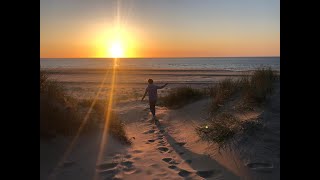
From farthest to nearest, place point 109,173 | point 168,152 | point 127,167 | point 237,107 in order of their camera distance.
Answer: point 237,107
point 168,152
point 127,167
point 109,173

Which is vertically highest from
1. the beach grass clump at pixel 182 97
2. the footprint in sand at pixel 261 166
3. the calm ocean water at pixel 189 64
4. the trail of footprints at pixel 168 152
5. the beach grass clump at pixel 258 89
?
the calm ocean water at pixel 189 64

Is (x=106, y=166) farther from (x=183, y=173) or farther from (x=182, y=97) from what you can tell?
(x=182, y=97)

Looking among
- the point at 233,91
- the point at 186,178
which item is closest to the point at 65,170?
Result: the point at 186,178

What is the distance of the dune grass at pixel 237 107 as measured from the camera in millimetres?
6285

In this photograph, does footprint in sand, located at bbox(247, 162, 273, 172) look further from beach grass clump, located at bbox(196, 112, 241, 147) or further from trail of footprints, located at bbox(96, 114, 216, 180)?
beach grass clump, located at bbox(196, 112, 241, 147)

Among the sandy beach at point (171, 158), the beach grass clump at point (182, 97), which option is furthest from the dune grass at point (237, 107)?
the beach grass clump at point (182, 97)

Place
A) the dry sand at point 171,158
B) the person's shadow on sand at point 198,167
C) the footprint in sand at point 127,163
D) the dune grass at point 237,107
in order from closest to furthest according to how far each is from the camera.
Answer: the dry sand at point 171,158 < the person's shadow on sand at point 198,167 < the footprint in sand at point 127,163 < the dune grass at point 237,107

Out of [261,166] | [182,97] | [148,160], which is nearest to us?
[261,166]

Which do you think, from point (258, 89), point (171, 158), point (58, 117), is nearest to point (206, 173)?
point (171, 158)

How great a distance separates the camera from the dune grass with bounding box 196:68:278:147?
6285 millimetres

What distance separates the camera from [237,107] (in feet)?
27.7

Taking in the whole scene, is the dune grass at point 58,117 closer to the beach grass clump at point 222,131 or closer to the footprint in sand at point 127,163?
the footprint in sand at point 127,163
